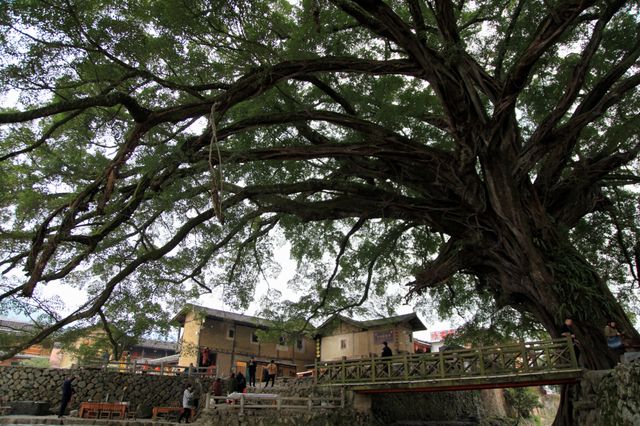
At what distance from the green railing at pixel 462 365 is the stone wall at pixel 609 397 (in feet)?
1.88

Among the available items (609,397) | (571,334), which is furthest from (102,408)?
(609,397)

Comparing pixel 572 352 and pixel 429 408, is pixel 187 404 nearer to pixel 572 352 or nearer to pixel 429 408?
pixel 429 408

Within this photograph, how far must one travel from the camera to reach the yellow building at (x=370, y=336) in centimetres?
2220

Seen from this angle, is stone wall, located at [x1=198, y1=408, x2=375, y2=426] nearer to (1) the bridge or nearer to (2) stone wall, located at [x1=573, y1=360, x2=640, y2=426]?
(1) the bridge

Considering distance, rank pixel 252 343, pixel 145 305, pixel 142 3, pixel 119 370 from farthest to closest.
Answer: pixel 252 343 < pixel 119 370 < pixel 145 305 < pixel 142 3

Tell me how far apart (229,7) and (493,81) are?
6585mm

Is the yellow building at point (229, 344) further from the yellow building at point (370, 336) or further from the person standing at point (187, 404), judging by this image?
the person standing at point (187, 404)

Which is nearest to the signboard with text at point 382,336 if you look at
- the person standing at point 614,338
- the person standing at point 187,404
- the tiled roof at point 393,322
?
the tiled roof at point 393,322

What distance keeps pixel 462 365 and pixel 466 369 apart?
5.3 inches

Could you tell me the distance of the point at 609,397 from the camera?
307 inches

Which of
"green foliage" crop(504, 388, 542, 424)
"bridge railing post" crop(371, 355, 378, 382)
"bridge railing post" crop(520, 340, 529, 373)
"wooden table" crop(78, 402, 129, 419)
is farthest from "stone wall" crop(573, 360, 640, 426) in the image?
"green foliage" crop(504, 388, 542, 424)

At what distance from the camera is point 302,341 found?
27.6m

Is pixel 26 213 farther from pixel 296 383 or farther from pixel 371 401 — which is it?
pixel 371 401

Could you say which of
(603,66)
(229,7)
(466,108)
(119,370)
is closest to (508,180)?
(466,108)
